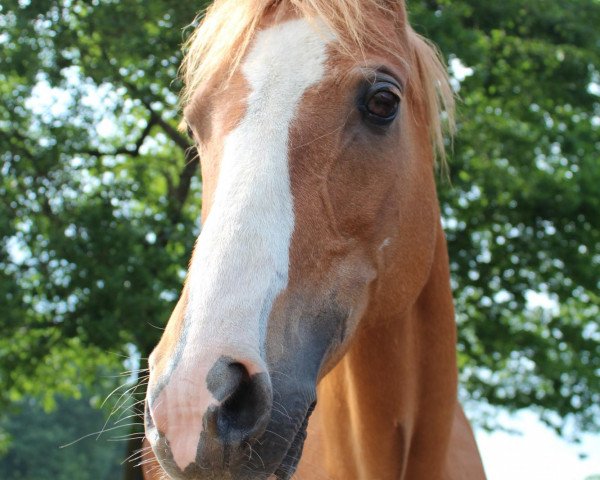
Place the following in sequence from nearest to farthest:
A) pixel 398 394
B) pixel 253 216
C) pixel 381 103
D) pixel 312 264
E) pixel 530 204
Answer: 1. pixel 253 216
2. pixel 312 264
3. pixel 381 103
4. pixel 398 394
5. pixel 530 204

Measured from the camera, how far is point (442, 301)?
307 cm

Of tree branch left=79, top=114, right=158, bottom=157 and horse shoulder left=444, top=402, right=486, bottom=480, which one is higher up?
horse shoulder left=444, top=402, right=486, bottom=480

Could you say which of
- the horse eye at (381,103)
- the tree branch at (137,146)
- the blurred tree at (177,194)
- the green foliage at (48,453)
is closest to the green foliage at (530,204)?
the blurred tree at (177,194)

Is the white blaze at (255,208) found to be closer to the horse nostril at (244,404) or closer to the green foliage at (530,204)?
the horse nostril at (244,404)

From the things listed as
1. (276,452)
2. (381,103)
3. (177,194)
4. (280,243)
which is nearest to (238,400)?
(276,452)

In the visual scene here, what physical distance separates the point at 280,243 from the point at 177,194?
332 inches

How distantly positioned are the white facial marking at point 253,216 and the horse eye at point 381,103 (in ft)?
0.69

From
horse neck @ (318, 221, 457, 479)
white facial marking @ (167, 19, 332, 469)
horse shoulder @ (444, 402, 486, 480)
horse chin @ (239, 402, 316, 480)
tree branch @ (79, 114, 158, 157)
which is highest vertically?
white facial marking @ (167, 19, 332, 469)

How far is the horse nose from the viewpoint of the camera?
175cm

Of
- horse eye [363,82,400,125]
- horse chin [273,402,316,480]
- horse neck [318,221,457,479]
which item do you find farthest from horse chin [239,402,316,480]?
horse eye [363,82,400,125]

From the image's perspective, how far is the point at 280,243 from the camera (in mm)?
2064

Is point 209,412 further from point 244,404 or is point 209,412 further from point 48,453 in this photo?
point 48,453

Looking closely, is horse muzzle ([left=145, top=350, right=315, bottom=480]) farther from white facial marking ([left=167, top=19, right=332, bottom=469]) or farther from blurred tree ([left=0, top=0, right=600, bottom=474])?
→ blurred tree ([left=0, top=0, right=600, bottom=474])

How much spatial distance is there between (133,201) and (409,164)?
7.50 m
